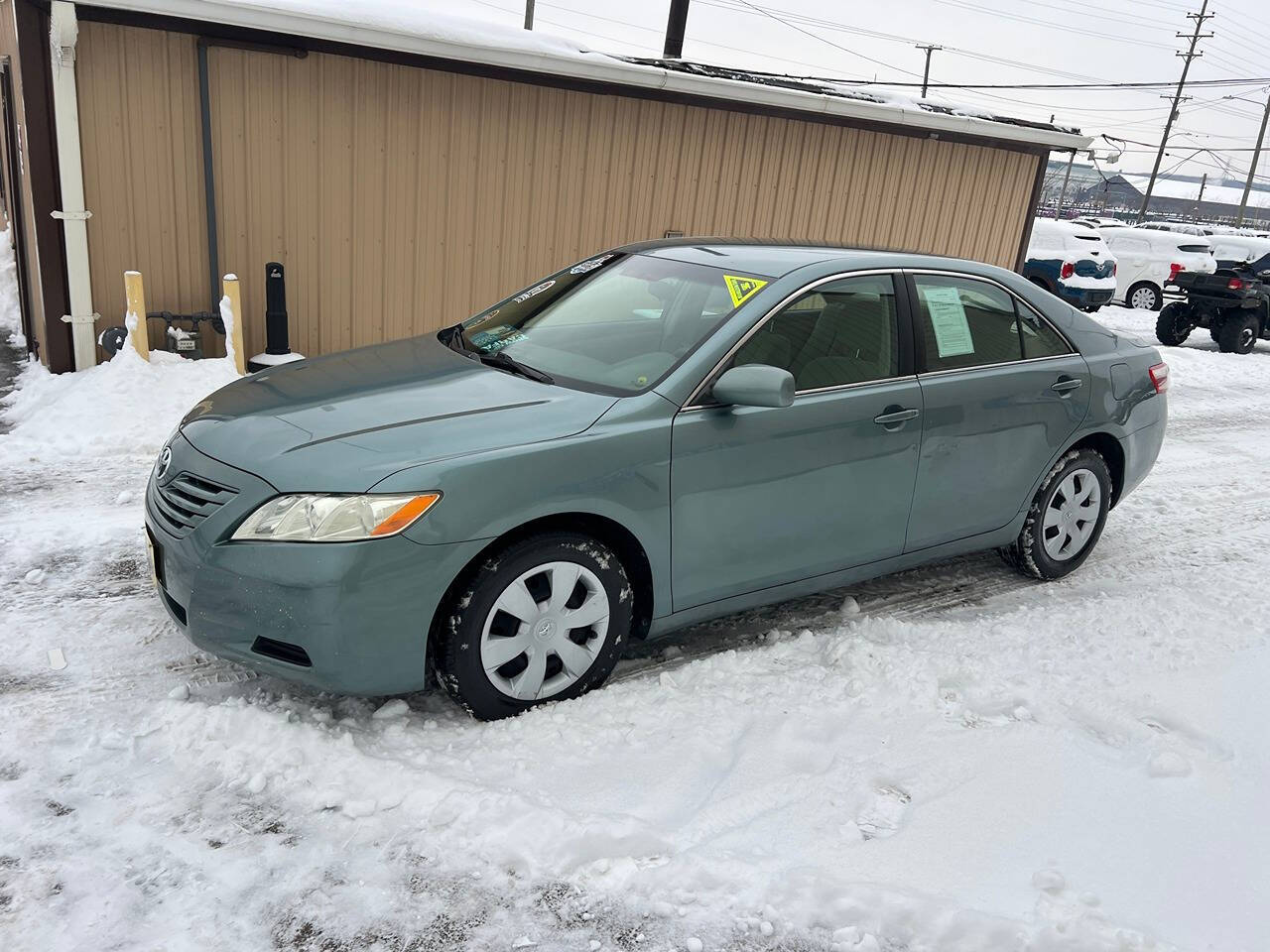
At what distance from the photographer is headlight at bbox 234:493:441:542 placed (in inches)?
121

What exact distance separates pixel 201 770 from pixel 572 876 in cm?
120

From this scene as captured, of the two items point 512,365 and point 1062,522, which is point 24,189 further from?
point 1062,522

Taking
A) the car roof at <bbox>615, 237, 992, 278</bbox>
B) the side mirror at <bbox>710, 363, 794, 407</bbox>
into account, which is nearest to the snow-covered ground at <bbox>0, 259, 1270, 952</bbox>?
the side mirror at <bbox>710, 363, 794, 407</bbox>

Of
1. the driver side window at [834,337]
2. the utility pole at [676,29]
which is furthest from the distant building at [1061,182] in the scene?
the driver side window at [834,337]

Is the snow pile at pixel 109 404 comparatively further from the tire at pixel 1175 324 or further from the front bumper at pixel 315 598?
the tire at pixel 1175 324

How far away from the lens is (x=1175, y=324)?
1509cm

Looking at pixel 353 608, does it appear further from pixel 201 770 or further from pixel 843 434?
pixel 843 434

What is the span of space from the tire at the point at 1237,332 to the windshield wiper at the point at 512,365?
553 inches

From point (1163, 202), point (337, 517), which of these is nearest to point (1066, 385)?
point (337, 517)

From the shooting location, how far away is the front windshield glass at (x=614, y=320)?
12.7 feet

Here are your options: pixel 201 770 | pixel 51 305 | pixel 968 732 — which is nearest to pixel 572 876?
pixel 201 770

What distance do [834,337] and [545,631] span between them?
1.70 m

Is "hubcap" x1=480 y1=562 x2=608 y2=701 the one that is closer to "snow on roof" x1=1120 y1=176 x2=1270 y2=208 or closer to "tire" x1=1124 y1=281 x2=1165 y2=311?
"tire" x1=1124 y1=281 x2=1165 y2=311

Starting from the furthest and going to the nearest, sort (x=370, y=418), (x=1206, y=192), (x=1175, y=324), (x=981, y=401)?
(x=1206, y=192), (x=1175, y=324), (x=981, y=401), (x=370, y=418)
